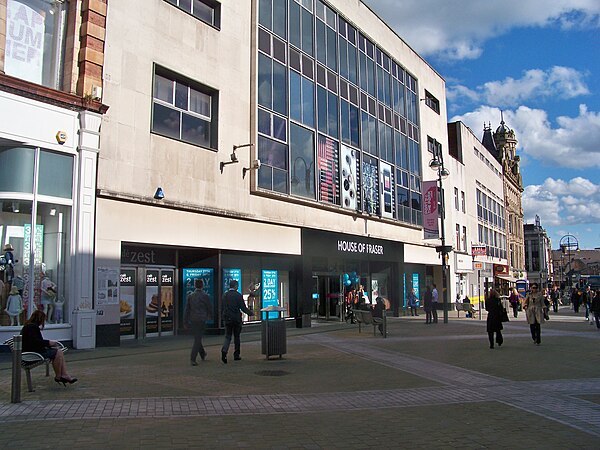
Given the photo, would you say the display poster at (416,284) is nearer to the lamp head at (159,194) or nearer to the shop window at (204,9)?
the shop window at (204,9)

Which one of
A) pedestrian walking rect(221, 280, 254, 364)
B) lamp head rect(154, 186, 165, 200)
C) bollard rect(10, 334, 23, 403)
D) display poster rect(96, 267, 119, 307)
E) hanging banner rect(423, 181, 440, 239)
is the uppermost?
hanging banner rect(423, 181, 440, 239)

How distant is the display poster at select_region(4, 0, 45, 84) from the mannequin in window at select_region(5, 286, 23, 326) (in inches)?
212

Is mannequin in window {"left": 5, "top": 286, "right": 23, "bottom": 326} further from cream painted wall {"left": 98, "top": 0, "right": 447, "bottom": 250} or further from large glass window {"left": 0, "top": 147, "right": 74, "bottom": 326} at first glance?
cream painted wall {"left": 98, "top": 0, "right": 447, "bottom": 250}

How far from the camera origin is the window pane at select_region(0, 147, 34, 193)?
43.3 feet

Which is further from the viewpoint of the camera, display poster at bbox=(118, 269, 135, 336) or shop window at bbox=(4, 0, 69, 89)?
display poster at bbox=(118, 269, 135, 336)

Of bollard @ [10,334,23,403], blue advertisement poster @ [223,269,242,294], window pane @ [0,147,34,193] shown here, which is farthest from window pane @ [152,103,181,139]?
bollard @ [10,334,23,403]

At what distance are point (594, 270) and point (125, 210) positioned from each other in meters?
143

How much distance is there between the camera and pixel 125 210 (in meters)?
15.4

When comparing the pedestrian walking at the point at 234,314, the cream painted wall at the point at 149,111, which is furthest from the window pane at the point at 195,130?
the pedestrian walking at the point at 234,314

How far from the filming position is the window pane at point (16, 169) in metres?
13.2

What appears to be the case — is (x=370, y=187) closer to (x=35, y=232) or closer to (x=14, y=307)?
(x=35, y=232)

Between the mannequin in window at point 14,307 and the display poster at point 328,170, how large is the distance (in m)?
13.7

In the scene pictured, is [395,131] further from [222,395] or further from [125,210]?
[222,395]

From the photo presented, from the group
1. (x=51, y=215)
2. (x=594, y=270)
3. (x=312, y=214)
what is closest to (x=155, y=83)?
(x=51, y=215)
